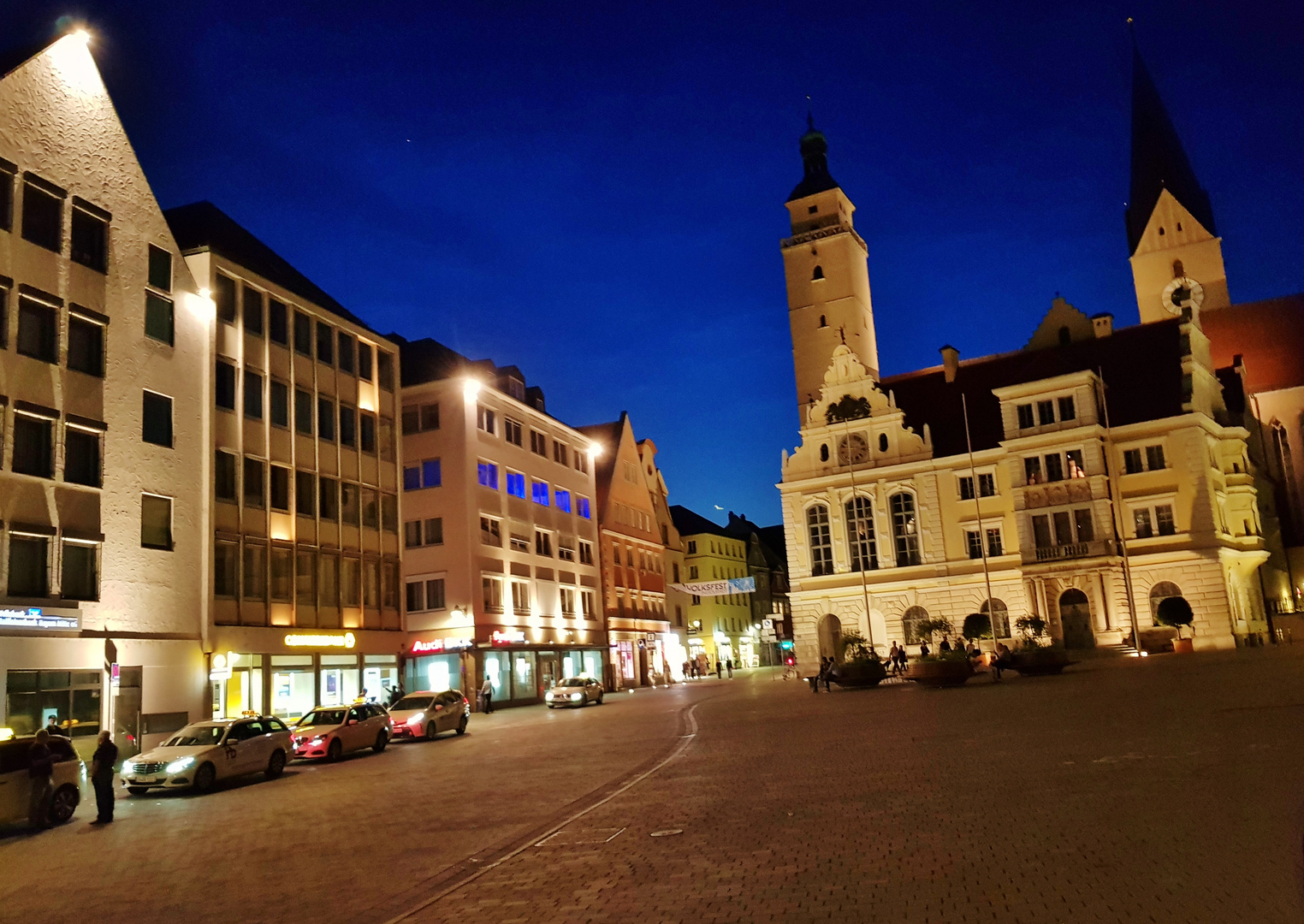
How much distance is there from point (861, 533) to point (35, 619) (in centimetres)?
4872

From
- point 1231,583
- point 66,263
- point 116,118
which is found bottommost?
point 1231,583

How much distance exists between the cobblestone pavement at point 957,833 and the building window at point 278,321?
25716 millimetres

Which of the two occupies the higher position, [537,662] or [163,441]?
[163,441]

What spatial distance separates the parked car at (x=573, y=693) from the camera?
155 ft

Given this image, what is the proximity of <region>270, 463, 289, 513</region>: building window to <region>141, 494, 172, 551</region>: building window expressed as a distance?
533 centimetres

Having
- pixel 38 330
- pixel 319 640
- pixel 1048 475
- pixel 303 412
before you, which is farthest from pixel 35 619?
pixel 1048 475

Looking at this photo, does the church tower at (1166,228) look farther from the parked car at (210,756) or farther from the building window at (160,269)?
the parked car at (210,756)

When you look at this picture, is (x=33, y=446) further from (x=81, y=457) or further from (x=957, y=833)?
(x=957, y=833)

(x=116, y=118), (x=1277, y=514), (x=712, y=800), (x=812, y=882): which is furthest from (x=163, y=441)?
(x=1277, y=514)

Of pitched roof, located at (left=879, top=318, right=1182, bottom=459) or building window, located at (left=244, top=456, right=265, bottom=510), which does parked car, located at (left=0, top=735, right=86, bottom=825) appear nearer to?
building window, located at (left=244, top=456, right=265, bottom=510)

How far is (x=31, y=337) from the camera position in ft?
94.1

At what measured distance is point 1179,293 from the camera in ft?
278

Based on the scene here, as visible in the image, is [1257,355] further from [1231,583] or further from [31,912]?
[31,912]

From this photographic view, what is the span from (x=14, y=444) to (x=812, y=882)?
25.6 m
